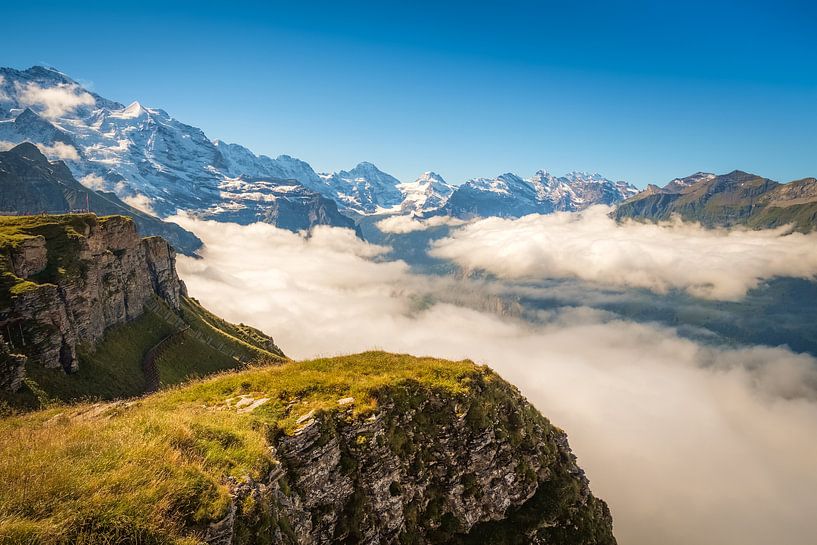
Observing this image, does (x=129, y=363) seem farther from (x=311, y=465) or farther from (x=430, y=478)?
(x=430, y=478)

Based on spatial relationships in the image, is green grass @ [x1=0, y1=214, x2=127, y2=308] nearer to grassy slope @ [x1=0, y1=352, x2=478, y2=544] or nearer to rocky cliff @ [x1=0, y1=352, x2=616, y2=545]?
rocky cliff @ [x1=0, y1=352, x2=616, y2=545]

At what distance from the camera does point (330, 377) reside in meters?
28.3

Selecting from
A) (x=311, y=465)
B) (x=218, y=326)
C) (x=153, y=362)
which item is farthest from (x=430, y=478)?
(x=218, y=326)

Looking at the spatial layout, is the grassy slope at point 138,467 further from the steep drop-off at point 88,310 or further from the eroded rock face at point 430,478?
the steep drop-off at point 88,310

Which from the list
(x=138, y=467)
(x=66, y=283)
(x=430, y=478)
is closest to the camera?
(x=138, y=467)

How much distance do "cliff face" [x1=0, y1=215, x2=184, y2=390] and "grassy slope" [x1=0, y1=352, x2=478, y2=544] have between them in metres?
47.6

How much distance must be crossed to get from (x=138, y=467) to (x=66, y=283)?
284 feet

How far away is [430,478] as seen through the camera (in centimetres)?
2650

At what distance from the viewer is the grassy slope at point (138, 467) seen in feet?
33.2

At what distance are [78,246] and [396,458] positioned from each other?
314 feet

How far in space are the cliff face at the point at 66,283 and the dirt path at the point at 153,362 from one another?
439 inches

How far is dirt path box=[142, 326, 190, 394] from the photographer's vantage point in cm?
8650

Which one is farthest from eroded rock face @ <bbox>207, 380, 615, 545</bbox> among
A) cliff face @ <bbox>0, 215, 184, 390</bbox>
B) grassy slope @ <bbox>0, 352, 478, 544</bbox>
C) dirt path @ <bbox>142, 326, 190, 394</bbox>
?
dirt path @ <bbox>142, 326, 190, 394</bbox>

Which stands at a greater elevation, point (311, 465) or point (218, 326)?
point (311, 465)
